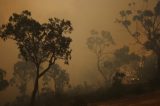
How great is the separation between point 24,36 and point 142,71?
24.4 metres

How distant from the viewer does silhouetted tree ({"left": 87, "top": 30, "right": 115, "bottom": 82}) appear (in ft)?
176

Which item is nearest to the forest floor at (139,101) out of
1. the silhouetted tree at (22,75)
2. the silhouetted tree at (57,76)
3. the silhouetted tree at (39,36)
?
the silhouetted tree at (39,36)

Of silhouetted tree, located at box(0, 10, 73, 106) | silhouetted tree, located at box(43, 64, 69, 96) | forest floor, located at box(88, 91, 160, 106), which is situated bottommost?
forest floor, located at box(88, 91, 160, 106)

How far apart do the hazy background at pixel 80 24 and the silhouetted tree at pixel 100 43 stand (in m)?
0.79

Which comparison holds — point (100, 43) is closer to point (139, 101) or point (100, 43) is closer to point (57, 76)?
point (57, 76)

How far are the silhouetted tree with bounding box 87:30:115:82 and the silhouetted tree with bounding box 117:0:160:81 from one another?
11.2 ft

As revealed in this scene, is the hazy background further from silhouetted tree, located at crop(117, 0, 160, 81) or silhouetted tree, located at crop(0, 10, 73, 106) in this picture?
silhouetted tree, located at crop(0, 10, 73, 106)

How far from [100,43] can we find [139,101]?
76.6 feet

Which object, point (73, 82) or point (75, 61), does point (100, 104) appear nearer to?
point (73, 82)

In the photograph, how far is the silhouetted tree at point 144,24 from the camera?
47406 millimetres

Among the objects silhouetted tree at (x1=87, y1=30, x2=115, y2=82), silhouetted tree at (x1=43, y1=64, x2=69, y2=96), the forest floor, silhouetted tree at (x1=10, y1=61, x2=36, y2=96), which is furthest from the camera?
silhouetted tree at (x1=87, y1=30, x2=115, y2=82)

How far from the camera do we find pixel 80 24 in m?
58.2

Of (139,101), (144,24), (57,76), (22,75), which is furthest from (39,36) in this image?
(144,24)

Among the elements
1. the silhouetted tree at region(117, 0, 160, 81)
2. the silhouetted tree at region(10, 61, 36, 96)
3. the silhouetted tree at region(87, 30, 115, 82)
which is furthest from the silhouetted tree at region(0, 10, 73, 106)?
the silhouetted tree at region(87, 30, 115, 82)
